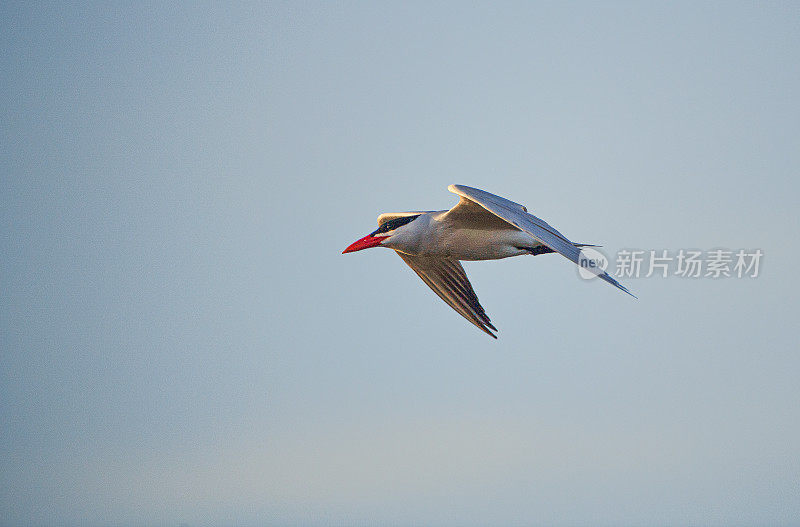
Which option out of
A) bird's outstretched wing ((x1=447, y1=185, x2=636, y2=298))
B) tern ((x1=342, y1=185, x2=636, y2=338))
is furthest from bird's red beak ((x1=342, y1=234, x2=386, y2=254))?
bird's outstretched wing ((x1=447, y1=185, x2=636, y2=298))

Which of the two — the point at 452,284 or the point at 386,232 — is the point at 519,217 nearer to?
the point at 386,232

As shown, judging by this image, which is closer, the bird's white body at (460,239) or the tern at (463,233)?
the tern at (463,233)

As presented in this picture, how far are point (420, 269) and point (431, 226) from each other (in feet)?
7.87

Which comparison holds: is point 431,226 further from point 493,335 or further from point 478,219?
point 493,335

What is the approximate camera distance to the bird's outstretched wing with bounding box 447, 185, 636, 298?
34.6 feet

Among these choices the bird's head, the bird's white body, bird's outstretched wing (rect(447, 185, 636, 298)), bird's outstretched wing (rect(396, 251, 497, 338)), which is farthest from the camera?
bird's outstretched wing (rect(396, 251, 497, 338))

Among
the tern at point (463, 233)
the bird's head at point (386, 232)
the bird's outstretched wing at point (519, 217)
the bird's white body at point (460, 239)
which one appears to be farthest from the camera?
the bird's head at point (386, 232)

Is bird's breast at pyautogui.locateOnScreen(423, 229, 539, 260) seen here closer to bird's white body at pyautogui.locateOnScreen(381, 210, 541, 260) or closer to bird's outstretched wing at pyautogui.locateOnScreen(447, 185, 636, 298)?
bird's white body at pyautogui.locateOnScreen(381, 210, 541, 260)

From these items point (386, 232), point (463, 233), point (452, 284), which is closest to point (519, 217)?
point (463, 233)

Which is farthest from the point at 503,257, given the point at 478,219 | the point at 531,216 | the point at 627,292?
the point at 627,292

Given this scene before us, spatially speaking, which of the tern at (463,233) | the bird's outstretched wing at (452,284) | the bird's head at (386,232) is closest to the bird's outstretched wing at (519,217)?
the tern at (463,233)

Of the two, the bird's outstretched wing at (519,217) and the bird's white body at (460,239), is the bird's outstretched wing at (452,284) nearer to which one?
the bird's white body at (460,239)

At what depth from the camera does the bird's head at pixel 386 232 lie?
46.1ft

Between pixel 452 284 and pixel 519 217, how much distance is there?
4.40 m
